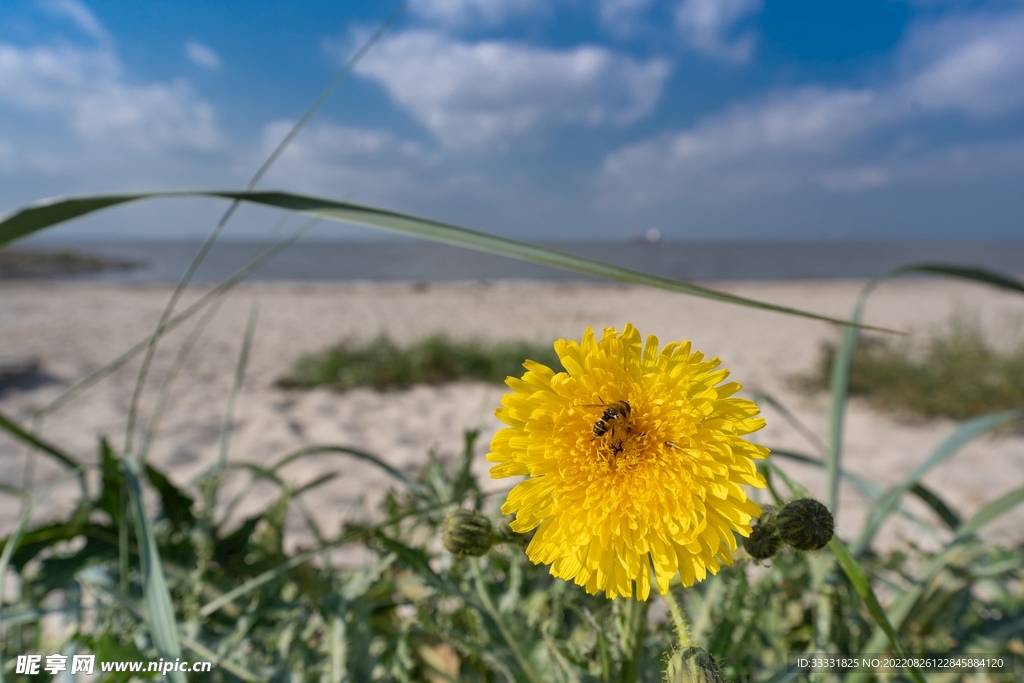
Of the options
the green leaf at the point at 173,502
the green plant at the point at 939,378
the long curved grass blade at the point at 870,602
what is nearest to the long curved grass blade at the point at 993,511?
the long curved grass blade at the point at 870,602

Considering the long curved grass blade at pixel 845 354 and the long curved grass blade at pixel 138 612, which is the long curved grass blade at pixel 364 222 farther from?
the long curved grass blade at pixel 138 612

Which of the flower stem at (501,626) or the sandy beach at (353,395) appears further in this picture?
the sandy beach at (353,395)

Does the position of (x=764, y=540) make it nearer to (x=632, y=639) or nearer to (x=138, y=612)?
(x=632, y=639)

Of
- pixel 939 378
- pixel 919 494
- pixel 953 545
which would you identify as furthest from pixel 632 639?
pixel 939 378

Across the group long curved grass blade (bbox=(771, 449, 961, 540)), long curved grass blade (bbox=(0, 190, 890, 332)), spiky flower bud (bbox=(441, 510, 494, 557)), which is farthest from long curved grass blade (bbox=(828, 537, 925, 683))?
long curved grass blade (bbox=(771, 449, 961, 540))

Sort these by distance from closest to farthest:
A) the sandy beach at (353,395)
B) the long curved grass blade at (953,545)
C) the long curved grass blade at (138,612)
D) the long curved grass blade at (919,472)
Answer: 1. the long curved grass blade at (138,612)
2. the long curved grass blade at (953,545)
3. the long curved grass blade at (919,472)
4. the sandy beach at (353,395)

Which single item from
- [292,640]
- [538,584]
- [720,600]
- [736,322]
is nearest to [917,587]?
[720,600]
